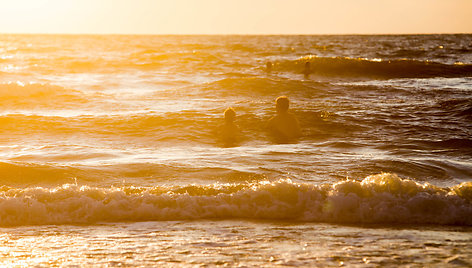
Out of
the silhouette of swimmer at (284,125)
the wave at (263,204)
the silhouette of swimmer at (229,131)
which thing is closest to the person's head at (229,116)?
the silhouette of swimmer at (229,131)

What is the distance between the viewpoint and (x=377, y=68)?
107 ft

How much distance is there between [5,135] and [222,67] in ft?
70.1

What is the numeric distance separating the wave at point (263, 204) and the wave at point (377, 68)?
23521mm

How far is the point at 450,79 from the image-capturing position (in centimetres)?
2658

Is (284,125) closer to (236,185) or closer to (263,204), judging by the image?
(236,185)

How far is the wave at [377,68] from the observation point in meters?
30.1

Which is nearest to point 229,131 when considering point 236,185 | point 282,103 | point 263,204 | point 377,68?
point 282,103

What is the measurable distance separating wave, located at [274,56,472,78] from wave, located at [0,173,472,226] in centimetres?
2352

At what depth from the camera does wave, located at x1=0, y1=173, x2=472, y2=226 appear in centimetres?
664

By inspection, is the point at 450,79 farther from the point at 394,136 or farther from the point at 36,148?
the point at 36,148

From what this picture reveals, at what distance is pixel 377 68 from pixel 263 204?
27.2m

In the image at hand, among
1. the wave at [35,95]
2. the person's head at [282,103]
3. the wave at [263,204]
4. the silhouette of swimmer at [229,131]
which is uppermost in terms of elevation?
the wave at [35,95]

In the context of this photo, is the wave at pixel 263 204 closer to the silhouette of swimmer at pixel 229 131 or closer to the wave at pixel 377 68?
the silhouette of swimmer at pixel 229 131

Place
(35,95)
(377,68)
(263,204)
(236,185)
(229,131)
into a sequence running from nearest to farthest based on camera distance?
(263,204) → (236,185) → (229,131) → (35,95) → (377,68)
